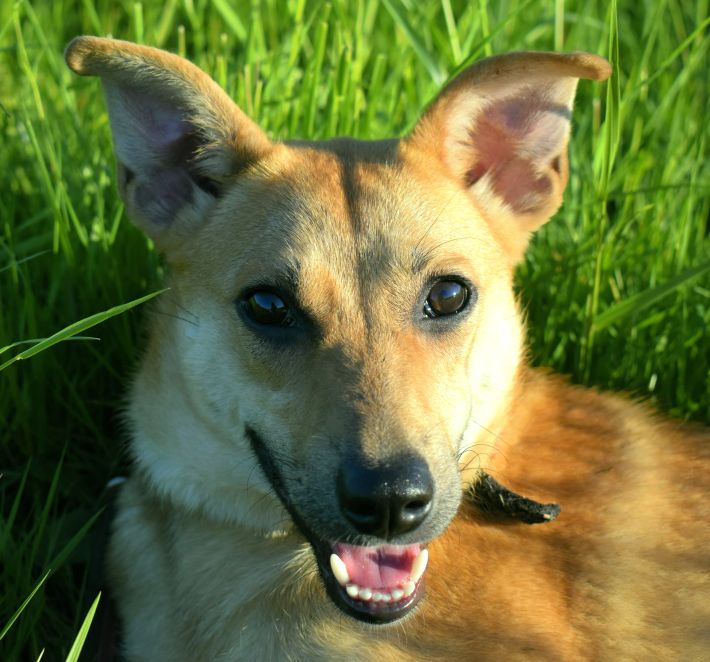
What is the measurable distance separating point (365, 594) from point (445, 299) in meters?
0.93

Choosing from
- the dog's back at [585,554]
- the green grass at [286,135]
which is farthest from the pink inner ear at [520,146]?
the dog's back at [585,554]

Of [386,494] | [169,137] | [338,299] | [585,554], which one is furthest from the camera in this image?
[169,137]

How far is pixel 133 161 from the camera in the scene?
132 inches

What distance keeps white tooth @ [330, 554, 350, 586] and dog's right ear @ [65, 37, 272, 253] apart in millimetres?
1205

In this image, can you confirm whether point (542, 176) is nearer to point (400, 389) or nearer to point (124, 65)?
point (400, 389)

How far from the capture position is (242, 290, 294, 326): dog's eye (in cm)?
305

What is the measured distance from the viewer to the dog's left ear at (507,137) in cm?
327

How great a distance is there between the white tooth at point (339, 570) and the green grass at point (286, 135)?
95 centimetres

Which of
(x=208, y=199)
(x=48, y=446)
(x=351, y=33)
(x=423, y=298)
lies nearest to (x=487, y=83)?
(x=423, y=298)

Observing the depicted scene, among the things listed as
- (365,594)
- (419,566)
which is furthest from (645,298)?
(365,594)

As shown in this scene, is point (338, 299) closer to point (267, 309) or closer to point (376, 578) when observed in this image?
point (267, 309)

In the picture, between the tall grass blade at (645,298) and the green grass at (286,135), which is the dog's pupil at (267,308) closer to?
the green grass at (286,135)

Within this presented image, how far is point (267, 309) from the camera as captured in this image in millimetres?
3068

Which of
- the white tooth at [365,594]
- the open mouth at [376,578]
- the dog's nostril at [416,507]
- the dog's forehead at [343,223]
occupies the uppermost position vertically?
the dog's forehead at [343,223]
